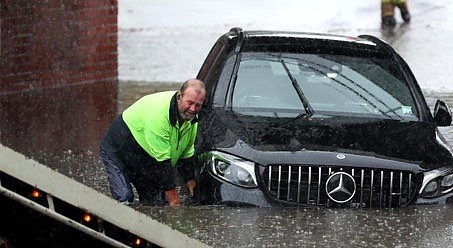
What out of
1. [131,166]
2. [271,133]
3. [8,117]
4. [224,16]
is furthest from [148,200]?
[224,16]

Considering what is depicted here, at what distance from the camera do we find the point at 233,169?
911 cm

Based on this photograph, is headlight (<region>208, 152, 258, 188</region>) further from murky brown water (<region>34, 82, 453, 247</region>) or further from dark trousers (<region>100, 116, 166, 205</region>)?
dark trousers (<region>100, 116, 166, 205</region>)

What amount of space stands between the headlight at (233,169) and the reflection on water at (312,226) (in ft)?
0.70

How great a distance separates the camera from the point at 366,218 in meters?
9.12

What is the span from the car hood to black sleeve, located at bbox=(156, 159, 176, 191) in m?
0.55

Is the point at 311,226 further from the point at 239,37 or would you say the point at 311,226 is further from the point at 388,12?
the point at 388,12

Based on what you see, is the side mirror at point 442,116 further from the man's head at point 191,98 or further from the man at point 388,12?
the man at point 388,12

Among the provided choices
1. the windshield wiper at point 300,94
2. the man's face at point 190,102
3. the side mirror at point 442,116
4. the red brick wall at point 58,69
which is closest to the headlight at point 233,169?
the man's face at point 190,102

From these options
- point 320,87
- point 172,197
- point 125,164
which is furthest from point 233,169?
point 320,87

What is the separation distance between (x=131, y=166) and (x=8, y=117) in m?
5.51

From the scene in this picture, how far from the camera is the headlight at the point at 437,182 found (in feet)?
30.3

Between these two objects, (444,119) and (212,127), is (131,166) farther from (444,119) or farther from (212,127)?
(444,119)

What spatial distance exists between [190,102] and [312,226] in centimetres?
129

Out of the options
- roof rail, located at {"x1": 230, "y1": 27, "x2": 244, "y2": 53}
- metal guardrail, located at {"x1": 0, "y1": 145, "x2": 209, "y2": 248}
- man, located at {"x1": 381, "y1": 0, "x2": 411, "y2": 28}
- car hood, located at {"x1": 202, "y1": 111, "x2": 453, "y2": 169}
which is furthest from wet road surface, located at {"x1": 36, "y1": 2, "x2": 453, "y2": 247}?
man, located at {"x1": 381, "y1": 0, "x2": 411, "y2": 28}
